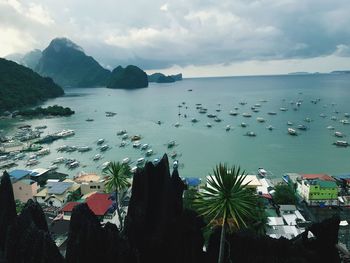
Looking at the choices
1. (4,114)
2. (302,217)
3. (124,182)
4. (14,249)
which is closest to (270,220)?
(302,217)

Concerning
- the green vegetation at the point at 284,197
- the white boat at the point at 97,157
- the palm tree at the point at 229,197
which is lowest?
the white boat at the point at 97,157

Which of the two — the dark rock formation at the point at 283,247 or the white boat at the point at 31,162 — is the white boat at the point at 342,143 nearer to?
the white boat at the point at 31,162

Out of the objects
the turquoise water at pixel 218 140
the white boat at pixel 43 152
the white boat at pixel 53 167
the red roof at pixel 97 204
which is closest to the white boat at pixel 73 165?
the turquoise water at pixel 218 140

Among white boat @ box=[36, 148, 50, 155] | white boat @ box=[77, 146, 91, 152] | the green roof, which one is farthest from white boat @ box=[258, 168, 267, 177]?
white boat @ box=[36, 148, 50, 155]

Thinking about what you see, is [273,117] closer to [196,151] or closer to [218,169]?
[196,151]

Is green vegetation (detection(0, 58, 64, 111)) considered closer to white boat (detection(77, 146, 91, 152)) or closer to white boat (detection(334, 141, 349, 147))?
white boat (detection(77, 146, 91, 152))

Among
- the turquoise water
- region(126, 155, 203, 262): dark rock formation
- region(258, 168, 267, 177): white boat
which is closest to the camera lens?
region(126, 155, 203, 262): dark rock formation
